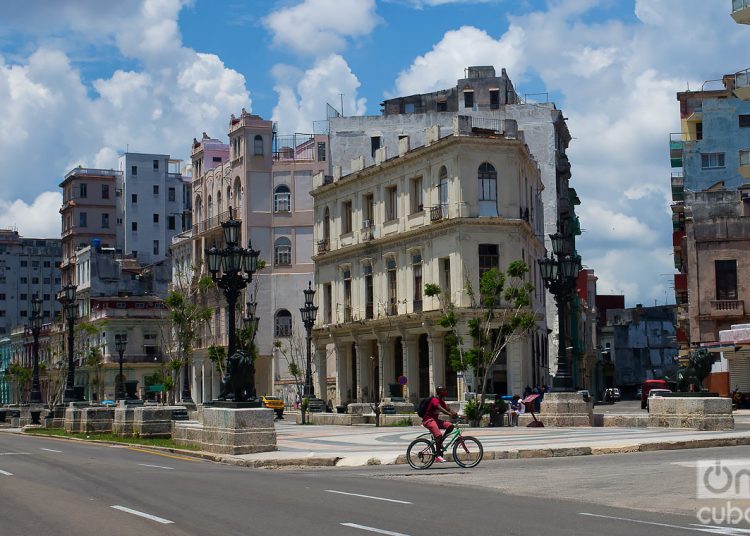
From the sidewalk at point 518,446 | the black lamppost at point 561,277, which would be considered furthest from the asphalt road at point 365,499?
the black lamppost at point 561,277

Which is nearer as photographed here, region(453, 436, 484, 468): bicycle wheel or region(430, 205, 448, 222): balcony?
region(453, 436, 484, 468): bicycle wheel

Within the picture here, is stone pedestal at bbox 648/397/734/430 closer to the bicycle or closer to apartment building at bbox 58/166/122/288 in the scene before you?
the bicycle

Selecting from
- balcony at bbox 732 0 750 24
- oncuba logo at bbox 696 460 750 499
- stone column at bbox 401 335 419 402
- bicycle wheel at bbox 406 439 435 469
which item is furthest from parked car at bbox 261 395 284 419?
oncuba logo at bbox 696 460 750 499

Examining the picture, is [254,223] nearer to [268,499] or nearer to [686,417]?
[686,417]

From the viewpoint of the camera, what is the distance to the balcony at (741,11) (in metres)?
45.3

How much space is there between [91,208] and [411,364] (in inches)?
2619

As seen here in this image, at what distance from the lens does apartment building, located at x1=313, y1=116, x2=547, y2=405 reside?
51.6 m

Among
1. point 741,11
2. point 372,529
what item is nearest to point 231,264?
point 372,529

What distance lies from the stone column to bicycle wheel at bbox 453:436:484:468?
34.4m

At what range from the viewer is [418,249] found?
178 feet

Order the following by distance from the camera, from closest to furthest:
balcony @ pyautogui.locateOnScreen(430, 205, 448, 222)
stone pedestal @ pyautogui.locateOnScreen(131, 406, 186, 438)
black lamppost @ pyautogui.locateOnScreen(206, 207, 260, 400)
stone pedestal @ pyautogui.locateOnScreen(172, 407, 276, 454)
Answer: stone pedestal @ pyautogui.locateOnScreen(172, 407, 276, 454) < black lamppost @ pyautogui.locateOnScreen(206, 207, 260, 400) < stone pedestal @ pyautogui.locateOnScreen(131, 406, 186, 438) < balcony @ pyautogui.locateOnScreen(430, 205, 448, 222)

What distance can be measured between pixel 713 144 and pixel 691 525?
59.9m

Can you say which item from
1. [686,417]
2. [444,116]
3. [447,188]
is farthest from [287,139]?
[686,417]

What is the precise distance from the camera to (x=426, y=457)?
19547mm
